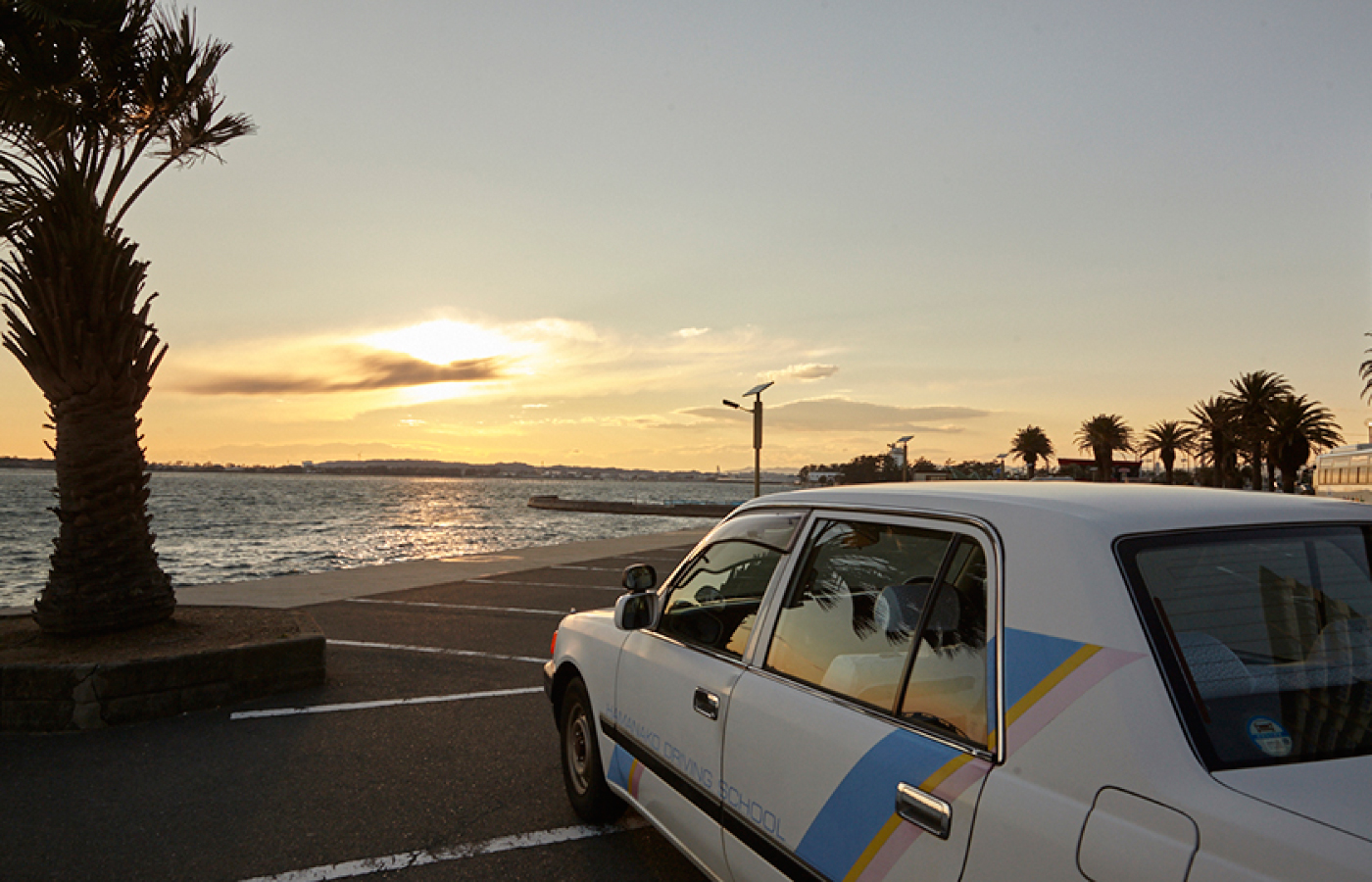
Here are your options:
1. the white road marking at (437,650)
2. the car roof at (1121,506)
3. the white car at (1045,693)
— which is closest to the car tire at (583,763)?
the white car at (1045,693)

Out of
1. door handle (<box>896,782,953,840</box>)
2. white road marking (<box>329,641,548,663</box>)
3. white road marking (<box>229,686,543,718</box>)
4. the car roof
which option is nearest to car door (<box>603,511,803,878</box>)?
the car roof

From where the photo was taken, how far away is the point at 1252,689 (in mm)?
1917

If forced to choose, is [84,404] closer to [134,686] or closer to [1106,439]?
[134,686]

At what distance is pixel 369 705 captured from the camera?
6562 millimetres

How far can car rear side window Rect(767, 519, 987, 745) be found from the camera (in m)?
2.31

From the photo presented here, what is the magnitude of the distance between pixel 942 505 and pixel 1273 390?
219ft

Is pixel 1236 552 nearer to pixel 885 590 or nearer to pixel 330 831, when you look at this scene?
pixel 885 590

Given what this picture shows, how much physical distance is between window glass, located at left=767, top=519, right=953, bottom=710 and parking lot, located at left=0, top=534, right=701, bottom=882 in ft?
5.18

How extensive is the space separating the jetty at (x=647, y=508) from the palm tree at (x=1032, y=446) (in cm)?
2582

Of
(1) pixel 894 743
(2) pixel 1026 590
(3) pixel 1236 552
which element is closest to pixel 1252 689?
(3) pixel 1236 552

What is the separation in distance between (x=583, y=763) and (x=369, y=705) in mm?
2836

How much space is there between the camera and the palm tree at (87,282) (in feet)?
22.6

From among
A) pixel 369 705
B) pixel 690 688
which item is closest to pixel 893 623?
pixel 690 688

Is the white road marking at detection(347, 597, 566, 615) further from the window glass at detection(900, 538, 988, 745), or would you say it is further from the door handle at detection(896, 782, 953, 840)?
the door handle at detection(896, 782, 953, 840)
